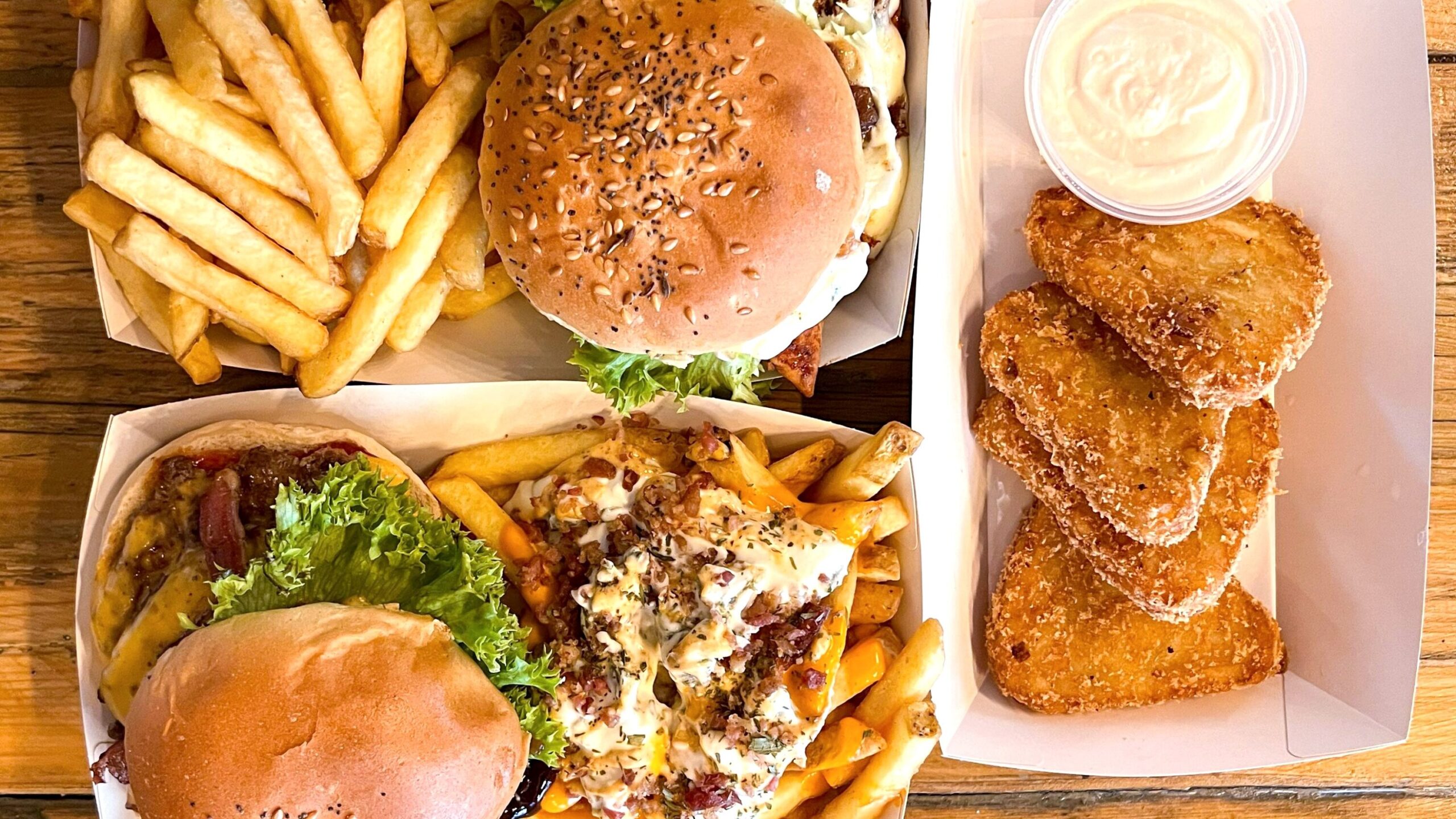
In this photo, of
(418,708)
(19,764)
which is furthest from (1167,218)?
(19,764)

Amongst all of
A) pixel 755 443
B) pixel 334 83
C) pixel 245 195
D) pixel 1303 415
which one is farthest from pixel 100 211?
pixel 1303 415

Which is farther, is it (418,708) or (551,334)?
(551,334)

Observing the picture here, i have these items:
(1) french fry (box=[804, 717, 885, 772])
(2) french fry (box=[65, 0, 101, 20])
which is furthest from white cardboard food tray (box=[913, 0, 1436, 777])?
(2) french fry (box=[65, 0, 101, 20])

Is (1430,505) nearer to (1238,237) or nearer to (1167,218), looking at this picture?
(1238,237)

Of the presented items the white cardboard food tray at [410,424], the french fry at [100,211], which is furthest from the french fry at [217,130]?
the white cardboard food tray at [410,424]

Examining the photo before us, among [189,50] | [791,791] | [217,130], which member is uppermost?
[189,50]

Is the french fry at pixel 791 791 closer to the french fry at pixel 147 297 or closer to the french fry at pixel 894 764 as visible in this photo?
the french fry at pixel 894 764

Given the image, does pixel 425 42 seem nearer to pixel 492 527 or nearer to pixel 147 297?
pixel 147 297
